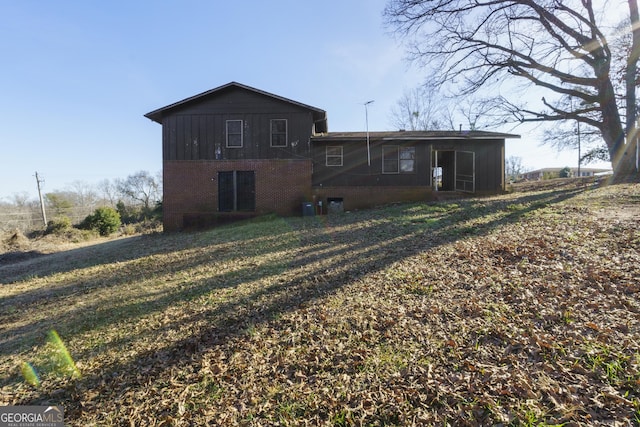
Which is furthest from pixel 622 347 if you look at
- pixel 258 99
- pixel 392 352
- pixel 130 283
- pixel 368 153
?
pixel 258 99

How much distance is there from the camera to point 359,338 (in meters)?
3.57

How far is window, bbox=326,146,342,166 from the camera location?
1595 centimetres

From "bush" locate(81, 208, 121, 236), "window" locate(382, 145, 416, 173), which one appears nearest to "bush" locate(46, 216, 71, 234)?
"bush" locate(81, 208, 121, 236)

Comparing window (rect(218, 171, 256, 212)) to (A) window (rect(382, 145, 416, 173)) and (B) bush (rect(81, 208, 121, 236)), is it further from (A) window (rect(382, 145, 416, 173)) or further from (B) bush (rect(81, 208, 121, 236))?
(B) bush (rect(81, 208, 121, 236))

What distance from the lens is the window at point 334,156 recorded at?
16.0 meters

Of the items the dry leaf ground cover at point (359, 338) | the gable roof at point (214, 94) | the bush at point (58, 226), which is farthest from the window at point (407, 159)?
the bush at point (58, 226)

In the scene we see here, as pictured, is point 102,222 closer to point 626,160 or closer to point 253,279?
point 253,279

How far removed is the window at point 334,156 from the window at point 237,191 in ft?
12.7

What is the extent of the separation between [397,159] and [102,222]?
2190 centimetres

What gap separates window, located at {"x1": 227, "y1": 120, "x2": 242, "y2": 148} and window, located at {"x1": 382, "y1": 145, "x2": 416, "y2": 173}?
7.25m

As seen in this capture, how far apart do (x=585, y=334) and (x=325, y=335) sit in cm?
268

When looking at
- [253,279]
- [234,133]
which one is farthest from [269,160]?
[253,279]

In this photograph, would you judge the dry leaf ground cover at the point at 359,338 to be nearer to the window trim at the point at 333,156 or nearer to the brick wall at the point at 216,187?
the brick wall at the point at 216,187

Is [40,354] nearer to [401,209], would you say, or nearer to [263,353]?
[263,353]
